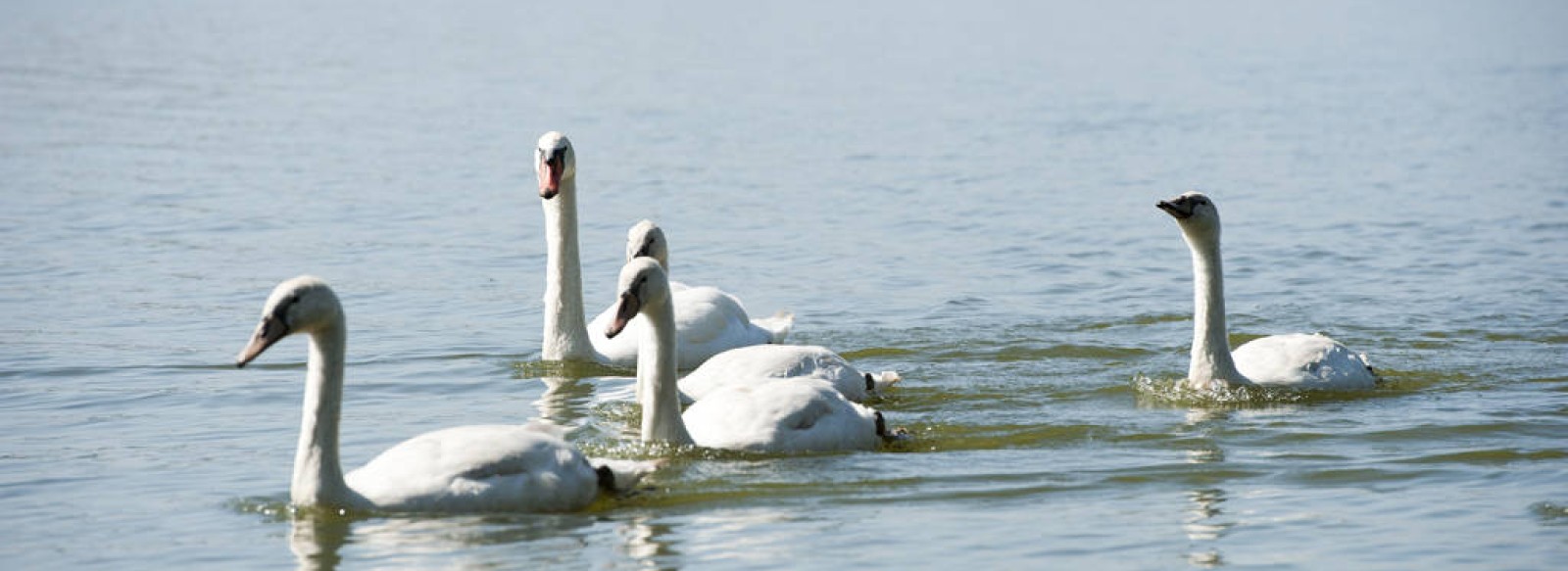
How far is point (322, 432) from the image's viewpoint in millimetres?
9844

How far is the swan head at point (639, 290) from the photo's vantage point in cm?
1112

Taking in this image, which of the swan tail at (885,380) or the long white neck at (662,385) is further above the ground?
the long white neck at (662,385)

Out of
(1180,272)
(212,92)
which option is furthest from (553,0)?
(1180,272)

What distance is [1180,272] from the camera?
19469 millimetres

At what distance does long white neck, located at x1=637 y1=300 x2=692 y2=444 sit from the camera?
36.5 feet

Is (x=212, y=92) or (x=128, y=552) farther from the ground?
(x=212, y=92)

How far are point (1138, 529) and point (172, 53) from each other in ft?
127

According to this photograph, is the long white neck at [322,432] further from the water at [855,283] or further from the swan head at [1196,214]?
the swan head at [1196,214]

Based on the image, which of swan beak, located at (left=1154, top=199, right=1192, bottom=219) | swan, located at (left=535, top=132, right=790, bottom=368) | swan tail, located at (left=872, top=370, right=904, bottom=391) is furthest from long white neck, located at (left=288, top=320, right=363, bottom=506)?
swan beak, located at (left=1154, top=199, right=1192, bottom=219)

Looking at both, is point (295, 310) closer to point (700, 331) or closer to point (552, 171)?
Answer: point (552, 171)

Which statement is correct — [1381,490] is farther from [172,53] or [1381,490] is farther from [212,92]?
[172,53]

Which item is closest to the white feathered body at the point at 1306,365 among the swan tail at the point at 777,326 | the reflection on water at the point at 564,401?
the swan tail at the point at 777,326

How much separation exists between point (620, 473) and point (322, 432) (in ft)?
4.58

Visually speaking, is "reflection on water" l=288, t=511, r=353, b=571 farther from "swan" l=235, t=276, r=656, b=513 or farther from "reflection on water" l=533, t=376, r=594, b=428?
"reflection on water" l=533, t=376, r=594, b=428
